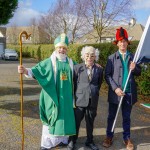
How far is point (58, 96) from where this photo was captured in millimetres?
4875

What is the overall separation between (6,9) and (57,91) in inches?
205

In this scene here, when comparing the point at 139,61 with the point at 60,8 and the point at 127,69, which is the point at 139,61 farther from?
the point at 60,8

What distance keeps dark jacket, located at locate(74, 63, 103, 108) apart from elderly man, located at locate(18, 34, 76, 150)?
101 millimetres

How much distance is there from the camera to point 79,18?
30328 mm

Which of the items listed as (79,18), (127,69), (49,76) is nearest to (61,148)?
(49,76)

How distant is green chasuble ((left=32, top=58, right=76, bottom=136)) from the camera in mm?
4781

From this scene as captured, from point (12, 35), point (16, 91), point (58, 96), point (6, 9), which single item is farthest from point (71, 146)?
point (12, 35)

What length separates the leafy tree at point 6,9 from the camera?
9.06 m

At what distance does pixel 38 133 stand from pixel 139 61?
7.88ft

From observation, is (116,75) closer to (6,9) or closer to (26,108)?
(26,108)

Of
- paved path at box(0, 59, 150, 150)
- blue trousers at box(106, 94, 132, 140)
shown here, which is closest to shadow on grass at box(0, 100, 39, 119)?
paved path at box(0, 59, 150, 150)

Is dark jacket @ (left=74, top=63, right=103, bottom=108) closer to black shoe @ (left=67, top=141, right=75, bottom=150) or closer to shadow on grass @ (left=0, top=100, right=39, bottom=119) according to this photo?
black shoe @ (left=67, top=141, right=75, bottom=150)

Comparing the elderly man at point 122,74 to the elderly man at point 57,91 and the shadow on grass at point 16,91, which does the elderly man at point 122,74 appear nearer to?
the elderly man at point 57,91

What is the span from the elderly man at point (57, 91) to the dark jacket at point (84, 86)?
10cm
